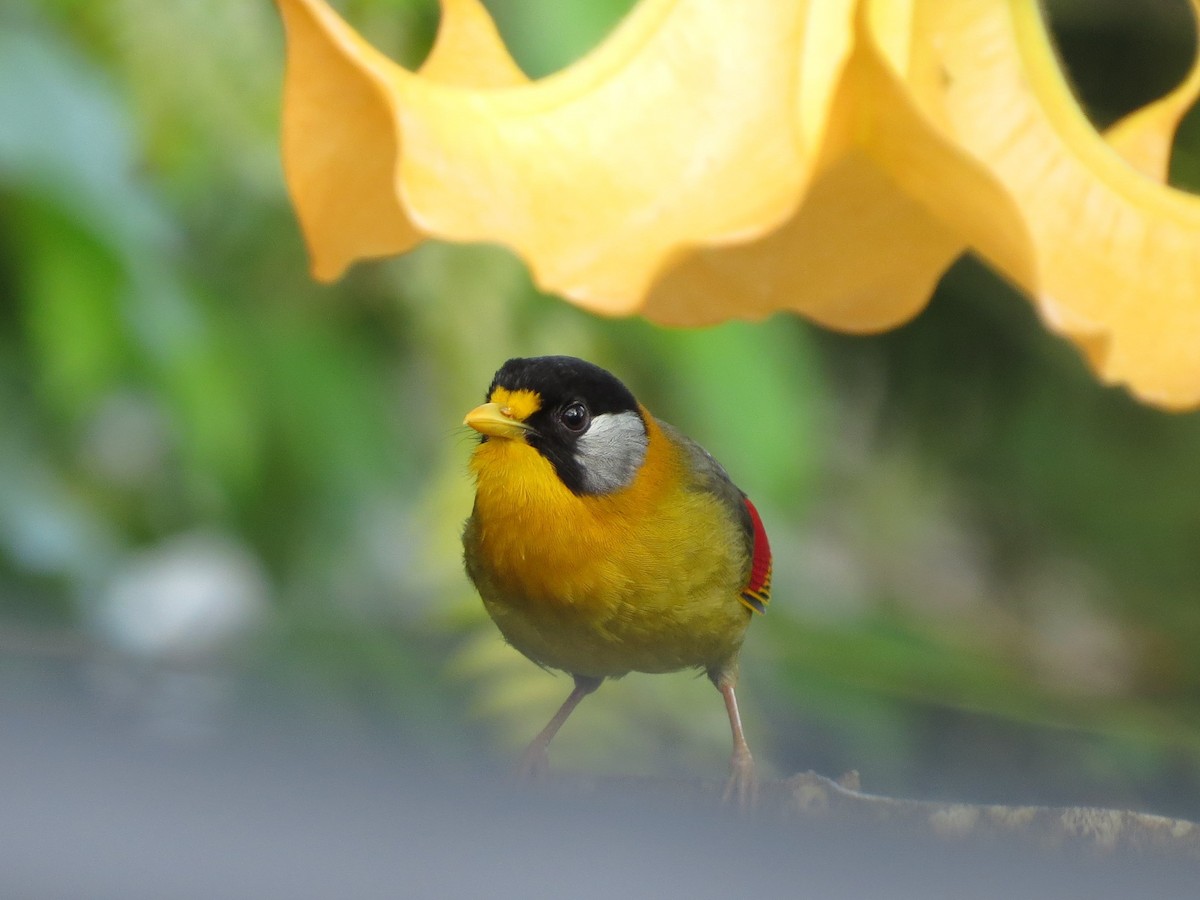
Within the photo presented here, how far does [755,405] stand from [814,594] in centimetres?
47

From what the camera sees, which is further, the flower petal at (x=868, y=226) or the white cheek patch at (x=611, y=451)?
the white cheek patch at (x=611, y=451)

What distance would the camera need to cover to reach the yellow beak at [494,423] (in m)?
0.93

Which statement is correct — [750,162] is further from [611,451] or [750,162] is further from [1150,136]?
[611,451]

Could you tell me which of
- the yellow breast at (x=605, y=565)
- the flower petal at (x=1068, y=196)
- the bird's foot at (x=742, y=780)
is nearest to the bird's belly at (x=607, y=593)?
the yellow breast at (x=605, y=565)

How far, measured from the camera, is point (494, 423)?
94 centimetres

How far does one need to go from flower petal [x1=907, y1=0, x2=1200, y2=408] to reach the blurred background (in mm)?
620

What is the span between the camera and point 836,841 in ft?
0.95

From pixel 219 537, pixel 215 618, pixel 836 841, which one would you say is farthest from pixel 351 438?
pixel 836 841

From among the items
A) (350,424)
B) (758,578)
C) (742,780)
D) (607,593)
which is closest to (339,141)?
(742,780)

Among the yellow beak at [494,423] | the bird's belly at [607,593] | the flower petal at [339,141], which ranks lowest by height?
the bird's belly at [607,593]

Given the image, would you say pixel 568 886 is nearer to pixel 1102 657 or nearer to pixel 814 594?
pixel 814 594

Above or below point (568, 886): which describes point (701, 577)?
above

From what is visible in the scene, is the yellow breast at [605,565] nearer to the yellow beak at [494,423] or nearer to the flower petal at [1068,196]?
the yellow beak at [494,423]

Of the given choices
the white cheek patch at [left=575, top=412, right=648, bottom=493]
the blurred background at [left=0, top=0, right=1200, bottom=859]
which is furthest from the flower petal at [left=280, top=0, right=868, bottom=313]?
the blurred background at [left=0, top=0, right=1200, bottom=859]
